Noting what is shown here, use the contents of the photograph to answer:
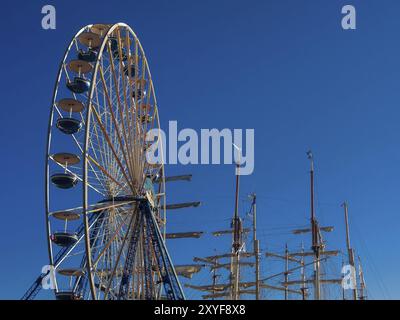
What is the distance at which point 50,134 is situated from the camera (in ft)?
137

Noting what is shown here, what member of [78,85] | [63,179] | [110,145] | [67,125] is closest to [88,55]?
[78,85]

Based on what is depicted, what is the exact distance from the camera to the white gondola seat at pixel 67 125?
42.4 meters

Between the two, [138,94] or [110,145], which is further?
[138,94]

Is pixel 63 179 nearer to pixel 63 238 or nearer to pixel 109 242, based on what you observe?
pixel 63 238

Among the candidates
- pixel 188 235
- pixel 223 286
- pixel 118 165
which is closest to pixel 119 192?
pixel 118 165

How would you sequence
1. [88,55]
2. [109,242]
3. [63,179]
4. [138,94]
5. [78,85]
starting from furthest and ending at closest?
[138,94], [88,55], [78,85], [109,242], [63,179]

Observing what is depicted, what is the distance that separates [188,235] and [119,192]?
114 feet

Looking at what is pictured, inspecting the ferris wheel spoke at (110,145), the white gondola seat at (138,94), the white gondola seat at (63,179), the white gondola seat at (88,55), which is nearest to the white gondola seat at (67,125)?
the ferris wheel spoke at (110,145)

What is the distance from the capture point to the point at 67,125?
42.5 m

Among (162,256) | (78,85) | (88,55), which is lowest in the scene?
(162,256)

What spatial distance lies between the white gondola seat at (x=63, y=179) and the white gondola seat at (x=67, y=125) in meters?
3.06

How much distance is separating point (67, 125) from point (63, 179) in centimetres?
372

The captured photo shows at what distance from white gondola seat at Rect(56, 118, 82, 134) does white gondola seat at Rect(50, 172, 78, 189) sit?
121 inches
